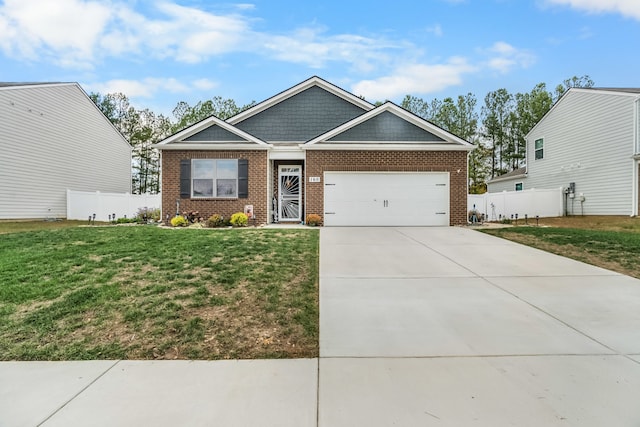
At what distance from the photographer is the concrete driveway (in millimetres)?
2398

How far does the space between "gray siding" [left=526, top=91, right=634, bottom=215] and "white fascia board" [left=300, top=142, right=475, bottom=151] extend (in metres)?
7.99

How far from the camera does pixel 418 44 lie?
14117 mm

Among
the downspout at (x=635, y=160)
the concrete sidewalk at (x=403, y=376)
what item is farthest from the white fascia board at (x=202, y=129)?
the downspout at (x=635, y=160)

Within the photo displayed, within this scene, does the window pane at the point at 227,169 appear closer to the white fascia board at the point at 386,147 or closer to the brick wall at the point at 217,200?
the brick wall at the point at 217,200

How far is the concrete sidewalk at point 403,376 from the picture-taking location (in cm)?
234

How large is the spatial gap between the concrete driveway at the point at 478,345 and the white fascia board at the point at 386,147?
23.1 feet

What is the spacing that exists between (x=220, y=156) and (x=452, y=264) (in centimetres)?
983

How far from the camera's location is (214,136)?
13.4m

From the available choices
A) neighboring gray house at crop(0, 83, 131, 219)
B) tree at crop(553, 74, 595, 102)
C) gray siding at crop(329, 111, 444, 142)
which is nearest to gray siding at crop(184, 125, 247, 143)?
gray siding at crop(329, 111, 444, 142)

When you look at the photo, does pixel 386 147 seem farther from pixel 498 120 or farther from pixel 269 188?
pixel 498 120

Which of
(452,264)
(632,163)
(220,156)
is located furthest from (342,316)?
(632,163)

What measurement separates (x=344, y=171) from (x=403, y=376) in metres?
10.5

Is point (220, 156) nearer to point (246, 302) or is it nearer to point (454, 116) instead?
point (246, 302)

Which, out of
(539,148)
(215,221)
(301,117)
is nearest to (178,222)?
(215,221)
